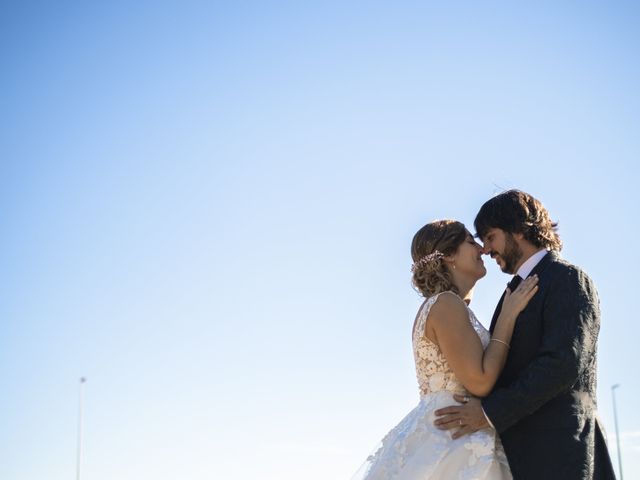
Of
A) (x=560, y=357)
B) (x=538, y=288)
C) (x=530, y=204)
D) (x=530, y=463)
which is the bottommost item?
(x=530, y=463)

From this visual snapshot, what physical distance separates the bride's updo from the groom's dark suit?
957 millimetres

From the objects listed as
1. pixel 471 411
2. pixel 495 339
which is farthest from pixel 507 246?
pixel 471 411

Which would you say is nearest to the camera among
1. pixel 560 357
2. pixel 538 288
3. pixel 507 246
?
pixel 560 357

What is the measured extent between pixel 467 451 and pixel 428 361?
819mm

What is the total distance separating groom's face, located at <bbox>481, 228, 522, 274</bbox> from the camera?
6617 mm

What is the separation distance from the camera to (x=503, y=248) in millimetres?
6664

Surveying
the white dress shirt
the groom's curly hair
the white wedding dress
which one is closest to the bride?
the white wedding dress

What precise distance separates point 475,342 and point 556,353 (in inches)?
27.1

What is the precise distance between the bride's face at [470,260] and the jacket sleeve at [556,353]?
0.98m

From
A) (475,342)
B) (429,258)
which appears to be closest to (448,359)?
(475,342)

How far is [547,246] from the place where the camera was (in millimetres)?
6594

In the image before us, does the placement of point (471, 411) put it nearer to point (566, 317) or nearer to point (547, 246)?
point (566, 317)

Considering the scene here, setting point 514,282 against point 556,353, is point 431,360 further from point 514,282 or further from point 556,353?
point 556,353

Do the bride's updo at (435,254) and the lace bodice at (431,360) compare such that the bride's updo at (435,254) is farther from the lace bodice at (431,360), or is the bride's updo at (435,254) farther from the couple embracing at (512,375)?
the lace bodice at (431,360)
